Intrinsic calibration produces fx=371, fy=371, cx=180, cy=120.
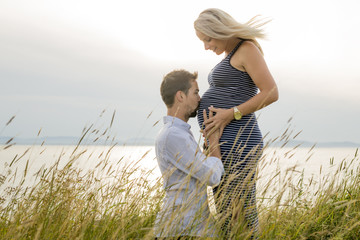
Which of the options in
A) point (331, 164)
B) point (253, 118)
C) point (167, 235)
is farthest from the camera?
point (331, 164)

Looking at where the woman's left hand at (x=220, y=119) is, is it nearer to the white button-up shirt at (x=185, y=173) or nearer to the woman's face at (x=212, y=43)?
the white button-up shirt at (x=185, y=173)

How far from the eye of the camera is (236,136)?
3076 mm

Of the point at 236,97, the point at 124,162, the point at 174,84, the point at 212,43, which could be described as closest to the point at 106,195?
the point at 124,162

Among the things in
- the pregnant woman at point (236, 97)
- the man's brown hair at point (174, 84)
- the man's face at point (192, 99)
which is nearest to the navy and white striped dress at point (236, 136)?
the pregnant woman at point (236, 97)

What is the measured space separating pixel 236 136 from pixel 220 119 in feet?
0.66

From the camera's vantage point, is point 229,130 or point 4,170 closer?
point 229,130

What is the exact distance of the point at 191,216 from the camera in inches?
104

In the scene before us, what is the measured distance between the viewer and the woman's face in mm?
3238

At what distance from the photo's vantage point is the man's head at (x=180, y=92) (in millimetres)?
2992

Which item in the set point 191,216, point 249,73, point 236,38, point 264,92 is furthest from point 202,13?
point 191,216

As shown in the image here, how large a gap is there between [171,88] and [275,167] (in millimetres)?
1172

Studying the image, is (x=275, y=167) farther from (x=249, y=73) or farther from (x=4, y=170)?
(x=4, y=170)

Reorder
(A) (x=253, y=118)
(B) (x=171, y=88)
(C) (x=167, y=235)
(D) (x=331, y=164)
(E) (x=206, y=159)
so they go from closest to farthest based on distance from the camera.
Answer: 1. (C) (x=167, y=235)
2. (E) (x=206, y=159)
3. (B) (x=171, y=88)
4. (A) (x=253, y=118)
5. (D) (x=331, y=164)

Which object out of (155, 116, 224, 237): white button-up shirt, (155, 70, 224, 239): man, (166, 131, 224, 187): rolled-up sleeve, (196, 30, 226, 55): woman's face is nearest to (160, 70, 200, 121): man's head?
(155, 70, 224, 239): man
